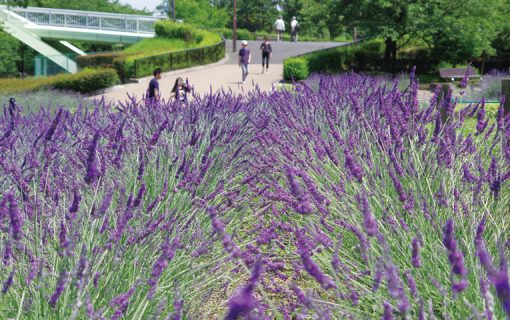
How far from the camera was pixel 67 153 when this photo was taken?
13.5 ft

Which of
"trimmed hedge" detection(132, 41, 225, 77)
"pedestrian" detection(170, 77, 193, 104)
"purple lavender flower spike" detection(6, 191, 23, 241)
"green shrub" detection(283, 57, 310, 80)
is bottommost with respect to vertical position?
"purple lavender flower spike" detection(6, 191, 23, 241)

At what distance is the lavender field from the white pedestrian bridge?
47.0 meters

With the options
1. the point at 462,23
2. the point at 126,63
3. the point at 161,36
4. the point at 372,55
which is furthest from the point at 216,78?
the point at 161,36

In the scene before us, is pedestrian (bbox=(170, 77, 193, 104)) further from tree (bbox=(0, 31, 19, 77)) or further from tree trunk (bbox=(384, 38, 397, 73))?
tree (bbox=(0, 31, 19, 77))

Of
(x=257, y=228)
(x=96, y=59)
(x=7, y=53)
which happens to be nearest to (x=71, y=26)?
(x=7, y=53)

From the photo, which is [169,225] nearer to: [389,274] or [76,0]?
[389,274]

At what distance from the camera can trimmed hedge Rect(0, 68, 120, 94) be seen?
73.8ft

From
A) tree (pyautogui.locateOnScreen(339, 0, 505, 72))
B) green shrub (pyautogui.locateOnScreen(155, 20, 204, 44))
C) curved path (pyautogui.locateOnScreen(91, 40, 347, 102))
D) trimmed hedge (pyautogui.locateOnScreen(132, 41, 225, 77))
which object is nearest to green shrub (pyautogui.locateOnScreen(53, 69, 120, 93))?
curved path (pyautogui.locateOnScreen(91, 40, 347, 102))

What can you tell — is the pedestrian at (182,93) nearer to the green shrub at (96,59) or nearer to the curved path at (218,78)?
the curved path at (218,78)

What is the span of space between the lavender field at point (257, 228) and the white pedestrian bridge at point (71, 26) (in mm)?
47049

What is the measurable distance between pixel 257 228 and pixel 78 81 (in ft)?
74.3

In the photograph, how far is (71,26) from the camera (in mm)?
52844

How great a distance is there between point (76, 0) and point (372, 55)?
46.1m

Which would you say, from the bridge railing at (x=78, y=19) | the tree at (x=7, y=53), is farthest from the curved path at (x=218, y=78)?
the tree at (x=7, y=53)
